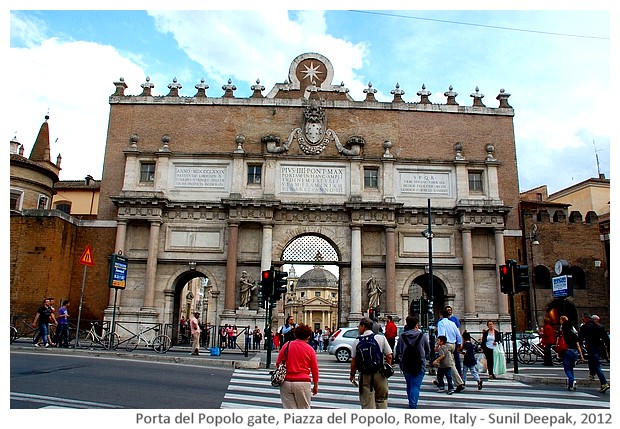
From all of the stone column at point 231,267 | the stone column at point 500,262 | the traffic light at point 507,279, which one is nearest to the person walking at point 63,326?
the stone column at point 231,267

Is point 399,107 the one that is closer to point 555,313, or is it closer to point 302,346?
point 555,313

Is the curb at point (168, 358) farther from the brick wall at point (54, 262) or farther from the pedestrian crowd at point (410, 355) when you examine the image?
the brick wall at point (54, 262)

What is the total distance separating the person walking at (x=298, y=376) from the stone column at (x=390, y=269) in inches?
791

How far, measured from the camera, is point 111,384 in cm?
1037

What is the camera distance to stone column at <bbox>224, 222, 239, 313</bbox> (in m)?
25.8

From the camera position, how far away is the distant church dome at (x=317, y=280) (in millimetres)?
83312

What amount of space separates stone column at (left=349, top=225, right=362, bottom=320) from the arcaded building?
0.21 ft

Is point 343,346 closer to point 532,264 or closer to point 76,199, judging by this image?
point 532,264

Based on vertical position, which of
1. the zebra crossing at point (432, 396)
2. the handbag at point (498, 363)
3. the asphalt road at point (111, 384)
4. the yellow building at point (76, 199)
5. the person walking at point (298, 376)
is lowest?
the zebra crossing at point (432, 396)

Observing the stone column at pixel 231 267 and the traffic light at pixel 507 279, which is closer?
the traffic light at pixel 507 279

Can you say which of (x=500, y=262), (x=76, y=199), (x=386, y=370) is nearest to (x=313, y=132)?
(x=500, y=262)

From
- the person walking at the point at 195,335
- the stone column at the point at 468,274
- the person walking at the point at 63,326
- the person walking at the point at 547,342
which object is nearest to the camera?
the person walking at the point at 195,335

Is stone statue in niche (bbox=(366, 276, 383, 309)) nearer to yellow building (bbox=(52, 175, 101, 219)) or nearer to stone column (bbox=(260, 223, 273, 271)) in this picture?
stone column (bbox=(260, 223, 273, 271))

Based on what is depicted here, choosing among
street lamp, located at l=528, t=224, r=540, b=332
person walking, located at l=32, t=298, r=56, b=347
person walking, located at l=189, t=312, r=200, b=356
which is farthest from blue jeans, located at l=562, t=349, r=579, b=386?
street lamp, located at l=528, t=224, r=540, b=332
